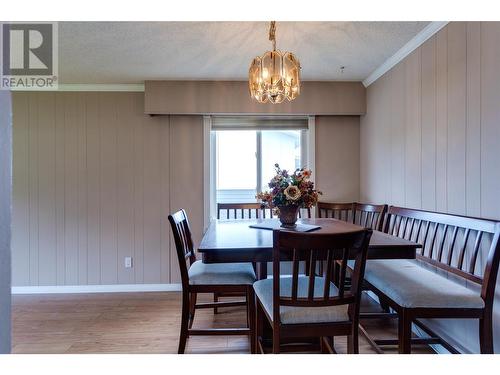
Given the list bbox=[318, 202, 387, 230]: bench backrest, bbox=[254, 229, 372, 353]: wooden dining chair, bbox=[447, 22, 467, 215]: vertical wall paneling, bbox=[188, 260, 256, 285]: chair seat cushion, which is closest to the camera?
bbox=[254, 229, 372, 353]: wooden dining chair

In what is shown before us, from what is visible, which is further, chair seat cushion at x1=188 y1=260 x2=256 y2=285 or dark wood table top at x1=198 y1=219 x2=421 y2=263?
chair seat cushion at x1=188 y1=260 x2=256 y2=285

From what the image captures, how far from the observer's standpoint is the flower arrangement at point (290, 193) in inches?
80.2

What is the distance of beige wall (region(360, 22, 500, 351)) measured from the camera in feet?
5.53

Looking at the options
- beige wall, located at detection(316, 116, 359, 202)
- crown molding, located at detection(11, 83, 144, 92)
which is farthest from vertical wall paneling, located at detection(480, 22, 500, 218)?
crown molding, located at detection(11, 83, 144, 92)

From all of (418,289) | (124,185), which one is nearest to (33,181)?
(124,185)

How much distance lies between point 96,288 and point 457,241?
3386 millimetres

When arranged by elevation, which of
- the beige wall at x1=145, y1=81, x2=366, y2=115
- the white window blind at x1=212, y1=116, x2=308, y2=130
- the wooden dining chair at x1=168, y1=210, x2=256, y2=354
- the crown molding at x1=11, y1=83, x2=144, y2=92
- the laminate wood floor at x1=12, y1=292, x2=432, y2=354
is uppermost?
the crown molding at x1=11, y1=83, x2=144, y2=92

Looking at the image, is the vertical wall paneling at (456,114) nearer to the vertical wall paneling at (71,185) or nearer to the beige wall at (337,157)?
the beige wall at (337,157)

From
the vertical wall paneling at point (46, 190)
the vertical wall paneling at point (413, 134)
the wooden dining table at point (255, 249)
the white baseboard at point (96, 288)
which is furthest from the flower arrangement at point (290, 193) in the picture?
the vertical wall paneling at point (46, 190)

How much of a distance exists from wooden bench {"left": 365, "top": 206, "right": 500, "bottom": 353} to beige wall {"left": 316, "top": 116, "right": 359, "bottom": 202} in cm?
123

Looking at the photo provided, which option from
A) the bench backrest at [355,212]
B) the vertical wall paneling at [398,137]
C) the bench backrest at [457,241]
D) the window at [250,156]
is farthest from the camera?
the window at [250,156]

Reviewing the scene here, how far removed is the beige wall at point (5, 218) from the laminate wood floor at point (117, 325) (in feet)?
5.13

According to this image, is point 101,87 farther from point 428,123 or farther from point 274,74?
point 428,123

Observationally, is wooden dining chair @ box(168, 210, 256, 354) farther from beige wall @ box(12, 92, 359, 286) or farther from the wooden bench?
beige wall @ box(12, 92, 359, 286)
